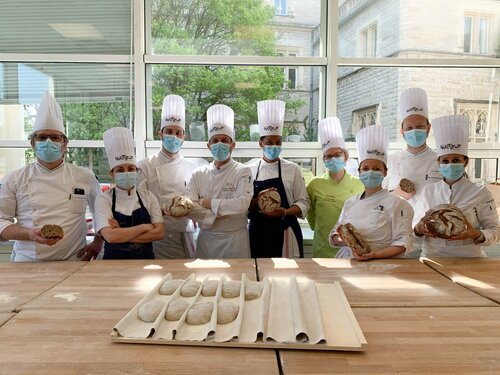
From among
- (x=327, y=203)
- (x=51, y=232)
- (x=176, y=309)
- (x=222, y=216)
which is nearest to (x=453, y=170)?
(x=327, y=203)

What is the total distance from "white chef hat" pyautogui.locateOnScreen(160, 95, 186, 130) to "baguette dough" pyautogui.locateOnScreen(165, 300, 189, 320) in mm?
1593

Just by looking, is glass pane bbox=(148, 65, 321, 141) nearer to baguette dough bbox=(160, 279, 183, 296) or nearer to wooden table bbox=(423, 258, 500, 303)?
wooden table bbox=(423, 258, 500, 303)

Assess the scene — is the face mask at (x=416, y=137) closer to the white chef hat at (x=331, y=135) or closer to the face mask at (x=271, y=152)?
the white chef hat at (x=331, y=135)

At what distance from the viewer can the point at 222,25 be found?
3350 millimetres

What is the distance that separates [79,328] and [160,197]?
1.50m

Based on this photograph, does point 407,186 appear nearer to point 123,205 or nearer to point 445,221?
point 445,221

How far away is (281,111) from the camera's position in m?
2.63

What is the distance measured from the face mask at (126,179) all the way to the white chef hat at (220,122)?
0.57 meters

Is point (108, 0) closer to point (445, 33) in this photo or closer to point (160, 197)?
point (160, 197)

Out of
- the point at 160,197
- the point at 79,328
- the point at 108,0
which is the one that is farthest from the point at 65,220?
the point at 108,0

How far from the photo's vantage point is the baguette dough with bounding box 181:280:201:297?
1311 millimetres

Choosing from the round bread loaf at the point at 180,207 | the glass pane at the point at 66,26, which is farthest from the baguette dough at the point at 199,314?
the glass pane at the point at 66,26

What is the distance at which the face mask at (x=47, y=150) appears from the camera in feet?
6.78

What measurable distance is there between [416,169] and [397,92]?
4.14 ft
